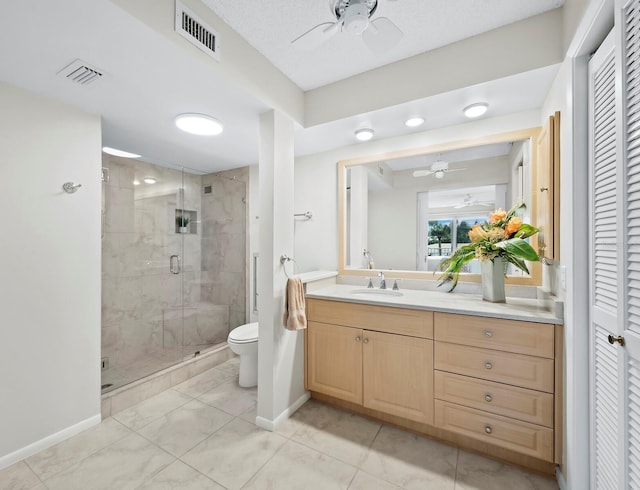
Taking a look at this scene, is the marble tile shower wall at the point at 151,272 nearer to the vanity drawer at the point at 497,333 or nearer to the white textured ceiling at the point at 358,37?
the white textured ceiling at the point at 358,37

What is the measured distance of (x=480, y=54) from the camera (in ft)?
5.38

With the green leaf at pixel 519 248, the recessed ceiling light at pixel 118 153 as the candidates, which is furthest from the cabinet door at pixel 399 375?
the recessed ceiling light at pixel 118 153

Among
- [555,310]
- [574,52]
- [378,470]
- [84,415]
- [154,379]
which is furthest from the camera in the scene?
[154,379]

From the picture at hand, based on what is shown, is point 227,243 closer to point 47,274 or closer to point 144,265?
point 144,265

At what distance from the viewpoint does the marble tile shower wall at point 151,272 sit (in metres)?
2.72

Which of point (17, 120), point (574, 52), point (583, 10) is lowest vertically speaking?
point (17, 120)

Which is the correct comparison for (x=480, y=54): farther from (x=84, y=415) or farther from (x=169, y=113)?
(x=84, y=415)

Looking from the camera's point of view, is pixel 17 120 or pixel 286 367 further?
pixel 286 367

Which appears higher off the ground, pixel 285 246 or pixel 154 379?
pixel 285 246

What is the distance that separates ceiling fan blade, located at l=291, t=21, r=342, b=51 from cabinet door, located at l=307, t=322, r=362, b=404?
1731 millimetres

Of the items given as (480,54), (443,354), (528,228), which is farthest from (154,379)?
(480,54)

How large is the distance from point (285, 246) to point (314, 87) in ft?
4.15

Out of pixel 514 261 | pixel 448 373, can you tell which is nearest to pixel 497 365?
pixel 448 373

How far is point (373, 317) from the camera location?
193 centimetres
